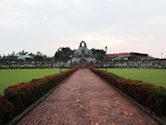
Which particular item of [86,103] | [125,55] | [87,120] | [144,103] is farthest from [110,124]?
[125,55]

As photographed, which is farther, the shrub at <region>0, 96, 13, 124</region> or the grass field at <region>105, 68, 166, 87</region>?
the grass field at <region>105, 68, 166, 87</region>

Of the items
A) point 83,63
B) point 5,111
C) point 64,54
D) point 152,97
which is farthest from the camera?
point 64,54

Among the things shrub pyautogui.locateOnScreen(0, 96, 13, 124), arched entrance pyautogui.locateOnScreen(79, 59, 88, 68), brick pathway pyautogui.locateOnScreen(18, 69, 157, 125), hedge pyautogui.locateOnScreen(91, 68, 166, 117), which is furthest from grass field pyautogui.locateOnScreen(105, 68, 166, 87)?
arched entrance pyautogui.locateOnScreen(79, 59, 88, 68)

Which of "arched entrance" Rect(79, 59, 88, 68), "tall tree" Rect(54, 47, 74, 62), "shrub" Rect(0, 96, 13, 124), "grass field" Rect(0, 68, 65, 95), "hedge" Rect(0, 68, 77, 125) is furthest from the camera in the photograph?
"tall tree" Rect(54, 47, 74, 62)

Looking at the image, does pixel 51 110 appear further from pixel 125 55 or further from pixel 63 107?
pixel 125 55

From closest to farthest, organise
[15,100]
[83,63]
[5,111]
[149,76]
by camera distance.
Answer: [5,111] < [15,100] < [149,76] < [83,63]

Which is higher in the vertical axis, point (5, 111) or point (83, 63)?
point (83, 63)

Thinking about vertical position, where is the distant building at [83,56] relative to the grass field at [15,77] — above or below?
above

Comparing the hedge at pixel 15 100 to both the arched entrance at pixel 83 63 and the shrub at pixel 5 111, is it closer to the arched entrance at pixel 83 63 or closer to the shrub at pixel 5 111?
the shrub at pixel 5 111

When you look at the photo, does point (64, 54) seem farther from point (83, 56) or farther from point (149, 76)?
point (149, 76)

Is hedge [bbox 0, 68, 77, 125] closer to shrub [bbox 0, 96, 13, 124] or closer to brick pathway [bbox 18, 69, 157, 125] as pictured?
shrub [bbox 0, 96, 13, 124]

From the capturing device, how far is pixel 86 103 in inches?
521

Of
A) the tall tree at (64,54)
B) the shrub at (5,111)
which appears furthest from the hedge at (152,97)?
the tall tree at (64,54)

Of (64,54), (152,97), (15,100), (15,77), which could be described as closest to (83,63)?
(64,54)
